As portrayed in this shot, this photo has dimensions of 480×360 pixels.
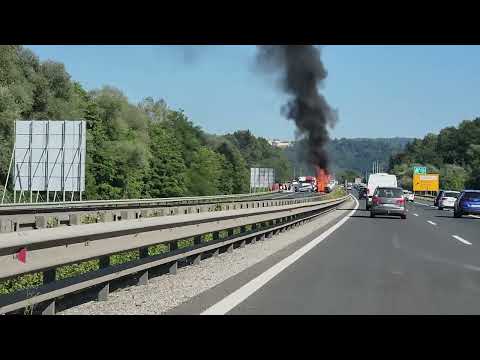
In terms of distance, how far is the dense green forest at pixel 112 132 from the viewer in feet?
157

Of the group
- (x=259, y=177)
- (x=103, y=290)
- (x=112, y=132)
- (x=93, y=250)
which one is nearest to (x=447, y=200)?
(x=112, y=132)

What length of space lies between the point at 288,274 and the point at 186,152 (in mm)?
92423

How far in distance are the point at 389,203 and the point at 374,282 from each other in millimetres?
23912

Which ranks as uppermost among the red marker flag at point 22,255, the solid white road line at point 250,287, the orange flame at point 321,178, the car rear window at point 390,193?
the orange flame at point 321,178

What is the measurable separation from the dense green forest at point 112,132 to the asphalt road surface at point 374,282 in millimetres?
33078

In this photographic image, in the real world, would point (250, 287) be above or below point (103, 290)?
below

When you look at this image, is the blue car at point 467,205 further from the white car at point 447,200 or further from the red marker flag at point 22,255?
the red marker flag at point 22,255

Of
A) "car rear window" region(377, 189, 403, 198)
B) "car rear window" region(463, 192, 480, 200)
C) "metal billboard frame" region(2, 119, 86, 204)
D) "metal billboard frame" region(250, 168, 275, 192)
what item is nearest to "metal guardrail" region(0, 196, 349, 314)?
"car rear window" region(377, 189, 403, 198)

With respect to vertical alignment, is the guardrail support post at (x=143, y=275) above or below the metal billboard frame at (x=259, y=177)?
below

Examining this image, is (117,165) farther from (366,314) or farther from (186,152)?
(366,314)

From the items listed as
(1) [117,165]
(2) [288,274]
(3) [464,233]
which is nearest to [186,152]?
(1) [117,165]

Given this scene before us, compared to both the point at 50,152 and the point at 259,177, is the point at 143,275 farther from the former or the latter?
the point at 259,177

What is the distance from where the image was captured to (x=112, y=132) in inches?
2854

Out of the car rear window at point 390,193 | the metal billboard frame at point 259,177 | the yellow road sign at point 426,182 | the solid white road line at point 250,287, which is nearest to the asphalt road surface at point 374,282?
the solid white road line at point 250,287
